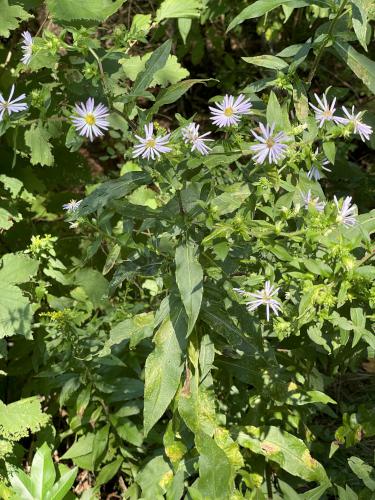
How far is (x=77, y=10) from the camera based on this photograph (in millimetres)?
2742

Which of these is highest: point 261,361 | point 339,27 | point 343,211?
point 339,27

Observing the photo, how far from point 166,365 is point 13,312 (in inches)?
32.6

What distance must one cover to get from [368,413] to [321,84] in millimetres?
2911

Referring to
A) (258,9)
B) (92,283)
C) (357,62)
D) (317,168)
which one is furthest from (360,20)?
(92,283)

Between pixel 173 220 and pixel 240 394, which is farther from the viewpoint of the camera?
pixel 240 394

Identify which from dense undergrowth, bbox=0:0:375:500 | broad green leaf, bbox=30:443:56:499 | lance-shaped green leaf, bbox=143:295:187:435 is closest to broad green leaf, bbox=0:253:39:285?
dense undergrowth, bbox=0:0:375:500

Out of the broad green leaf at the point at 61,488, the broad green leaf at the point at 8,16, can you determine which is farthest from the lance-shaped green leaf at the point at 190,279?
the broad green leaf at the point at 8,16

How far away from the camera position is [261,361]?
100 inches

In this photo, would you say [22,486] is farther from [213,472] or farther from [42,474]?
[213,472]

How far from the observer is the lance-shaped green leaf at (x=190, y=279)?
1.96 m

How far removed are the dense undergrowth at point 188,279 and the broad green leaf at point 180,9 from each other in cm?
1

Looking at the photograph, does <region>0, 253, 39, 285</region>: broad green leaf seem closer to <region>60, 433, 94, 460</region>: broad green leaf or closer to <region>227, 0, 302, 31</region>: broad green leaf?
<region>60, 433, 94, 460</region>: broad green leaf

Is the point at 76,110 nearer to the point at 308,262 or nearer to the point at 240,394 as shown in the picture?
the point at 308,262

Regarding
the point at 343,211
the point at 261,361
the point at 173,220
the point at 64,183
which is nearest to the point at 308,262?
the point at 343,211
